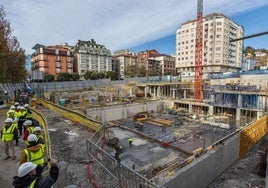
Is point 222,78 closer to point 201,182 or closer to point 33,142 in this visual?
point 201,182

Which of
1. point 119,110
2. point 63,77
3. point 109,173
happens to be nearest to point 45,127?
point 109,173

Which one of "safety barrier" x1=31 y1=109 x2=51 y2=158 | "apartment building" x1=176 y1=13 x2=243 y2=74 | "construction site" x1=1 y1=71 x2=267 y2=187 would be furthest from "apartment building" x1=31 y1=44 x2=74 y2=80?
"safety barrier" x1=31 y1=109 x2=51 y2=158

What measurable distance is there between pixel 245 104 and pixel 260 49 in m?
94.8

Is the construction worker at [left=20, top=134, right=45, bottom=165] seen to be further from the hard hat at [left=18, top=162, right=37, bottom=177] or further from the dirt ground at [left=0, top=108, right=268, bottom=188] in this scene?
the hard hat at [left=18, top=162, right=37, bottom=177]

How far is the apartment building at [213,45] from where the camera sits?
56.7 metres

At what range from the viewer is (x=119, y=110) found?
28.8 metres

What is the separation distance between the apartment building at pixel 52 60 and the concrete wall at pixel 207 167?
52.2 m

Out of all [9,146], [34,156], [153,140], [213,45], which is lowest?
[153,140]

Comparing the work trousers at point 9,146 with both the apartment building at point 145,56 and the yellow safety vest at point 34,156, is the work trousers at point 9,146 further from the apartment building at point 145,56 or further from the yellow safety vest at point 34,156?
the apartment building at point 145,56

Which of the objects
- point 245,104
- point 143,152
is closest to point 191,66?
point 245,104

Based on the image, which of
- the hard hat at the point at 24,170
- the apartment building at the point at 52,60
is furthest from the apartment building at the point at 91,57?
the hard hat at the point at 24,170

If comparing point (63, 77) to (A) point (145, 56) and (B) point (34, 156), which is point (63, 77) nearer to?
(B) point (34, 156)

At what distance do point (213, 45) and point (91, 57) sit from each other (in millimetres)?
42287

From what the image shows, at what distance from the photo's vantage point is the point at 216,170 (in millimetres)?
9672
